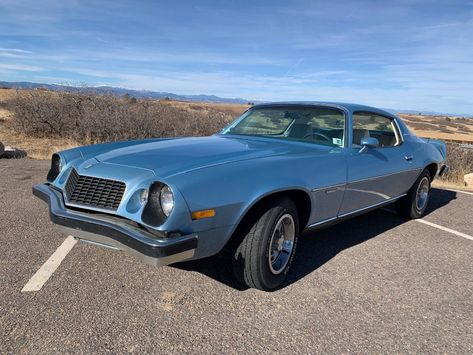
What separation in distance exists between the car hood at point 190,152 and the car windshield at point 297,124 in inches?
11.0

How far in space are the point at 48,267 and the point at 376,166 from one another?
3.24 meters

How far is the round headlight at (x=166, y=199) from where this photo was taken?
8.51 ft

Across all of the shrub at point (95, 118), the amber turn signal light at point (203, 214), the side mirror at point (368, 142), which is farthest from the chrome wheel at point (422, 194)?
the shrub at point (95, 118)

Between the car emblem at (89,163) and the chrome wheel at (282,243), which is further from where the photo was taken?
the chrome wheel at (282,243)

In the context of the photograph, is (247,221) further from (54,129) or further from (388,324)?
(54,129)

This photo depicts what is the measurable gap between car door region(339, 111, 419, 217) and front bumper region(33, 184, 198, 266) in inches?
73.9

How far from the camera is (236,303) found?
9.73ft

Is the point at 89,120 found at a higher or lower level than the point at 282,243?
lower

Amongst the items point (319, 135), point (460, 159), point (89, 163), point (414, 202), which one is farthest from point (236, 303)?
point (460, 159)

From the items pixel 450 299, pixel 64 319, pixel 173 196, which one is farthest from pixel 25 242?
pixel 450 299

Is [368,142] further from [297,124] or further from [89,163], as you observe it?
[89,163]

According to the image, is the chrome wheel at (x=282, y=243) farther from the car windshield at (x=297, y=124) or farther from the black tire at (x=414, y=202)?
the black tire at (x=414, y=202)

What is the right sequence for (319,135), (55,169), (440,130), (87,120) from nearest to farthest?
(55,169), (319,135), (87,120), (440,130)

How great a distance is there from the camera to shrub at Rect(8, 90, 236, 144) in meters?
15.4
